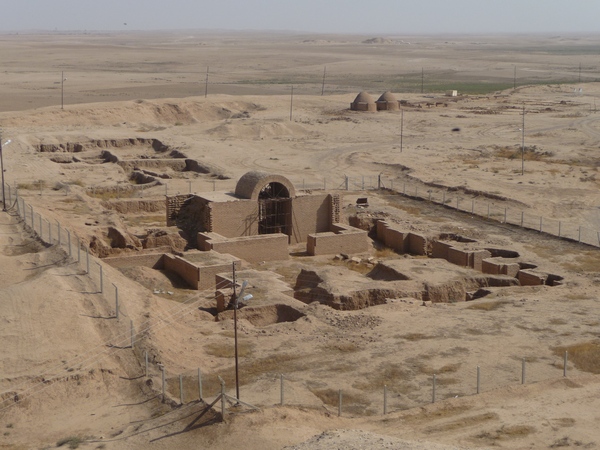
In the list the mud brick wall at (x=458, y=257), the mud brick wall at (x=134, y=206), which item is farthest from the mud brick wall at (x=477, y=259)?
the mud brick wall at (x=134, y=206)

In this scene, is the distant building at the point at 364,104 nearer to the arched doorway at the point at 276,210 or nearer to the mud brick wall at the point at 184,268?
the arched doorway at the point at 276,210

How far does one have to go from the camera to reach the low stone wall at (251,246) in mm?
33491

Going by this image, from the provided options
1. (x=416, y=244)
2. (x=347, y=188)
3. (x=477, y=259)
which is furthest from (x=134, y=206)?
(x=477, y=259)

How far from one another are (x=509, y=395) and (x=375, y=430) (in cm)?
366

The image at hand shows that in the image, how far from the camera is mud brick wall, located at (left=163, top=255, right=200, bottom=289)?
29.8 metres

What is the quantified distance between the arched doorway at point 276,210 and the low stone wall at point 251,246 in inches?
95.0

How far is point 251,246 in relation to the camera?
33875mm

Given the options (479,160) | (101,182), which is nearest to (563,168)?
(479,160)

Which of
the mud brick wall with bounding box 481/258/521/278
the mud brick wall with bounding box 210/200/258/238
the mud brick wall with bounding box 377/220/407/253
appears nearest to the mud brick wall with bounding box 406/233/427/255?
the mud brick wall with bounding box 377/220/407/253

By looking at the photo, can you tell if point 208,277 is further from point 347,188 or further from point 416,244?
point 347,188

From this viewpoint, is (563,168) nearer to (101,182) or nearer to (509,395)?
(101,182)

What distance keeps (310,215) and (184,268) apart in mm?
8323

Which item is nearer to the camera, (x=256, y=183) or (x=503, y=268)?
(x=503, y=268)

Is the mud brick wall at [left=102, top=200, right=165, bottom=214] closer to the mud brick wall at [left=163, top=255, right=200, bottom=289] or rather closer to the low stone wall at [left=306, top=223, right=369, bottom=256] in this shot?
the low stone wall at [left=306, top=223, right=369, bottom=256]
